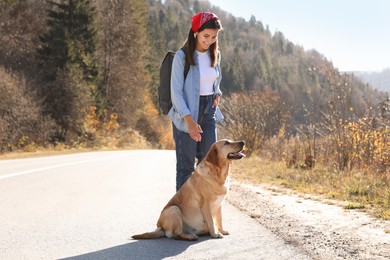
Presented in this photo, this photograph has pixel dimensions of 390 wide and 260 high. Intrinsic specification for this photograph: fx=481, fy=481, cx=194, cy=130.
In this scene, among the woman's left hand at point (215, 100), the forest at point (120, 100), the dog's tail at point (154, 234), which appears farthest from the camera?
the forest at point (120, 100)

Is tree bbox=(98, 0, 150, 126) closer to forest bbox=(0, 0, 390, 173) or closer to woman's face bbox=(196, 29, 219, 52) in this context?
forest bbox=(0, 0, 390, 173)

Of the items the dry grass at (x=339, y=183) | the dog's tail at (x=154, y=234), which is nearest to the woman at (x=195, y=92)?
the dog's tail at (x=154, y=234)

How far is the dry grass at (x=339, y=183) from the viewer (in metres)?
6.43

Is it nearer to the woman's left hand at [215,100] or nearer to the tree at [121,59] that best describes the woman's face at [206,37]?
the woman's left hand at [215,100]

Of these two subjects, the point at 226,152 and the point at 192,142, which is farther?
the point at 192,142

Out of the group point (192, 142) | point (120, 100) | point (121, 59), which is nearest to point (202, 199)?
point (192, 142)

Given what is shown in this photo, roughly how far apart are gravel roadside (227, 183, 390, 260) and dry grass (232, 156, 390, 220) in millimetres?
340

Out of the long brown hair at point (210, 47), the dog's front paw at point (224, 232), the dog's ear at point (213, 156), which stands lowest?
the dog's front paw at point (224, 232)

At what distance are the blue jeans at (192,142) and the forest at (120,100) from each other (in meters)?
5.60

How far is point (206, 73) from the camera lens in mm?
4863

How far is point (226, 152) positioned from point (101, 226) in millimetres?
1852

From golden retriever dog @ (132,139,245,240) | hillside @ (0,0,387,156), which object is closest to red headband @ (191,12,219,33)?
golden retriever dog @ (132,139,245,240)

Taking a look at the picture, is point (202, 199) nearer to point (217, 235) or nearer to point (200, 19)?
point (217, 235)

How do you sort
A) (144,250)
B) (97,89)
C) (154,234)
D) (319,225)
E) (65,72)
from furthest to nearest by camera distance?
(97,89)
(65,72)
(319,225)
(154,234)
(144,250)
